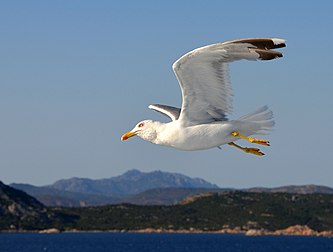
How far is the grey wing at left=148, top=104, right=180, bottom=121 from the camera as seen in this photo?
24.6m

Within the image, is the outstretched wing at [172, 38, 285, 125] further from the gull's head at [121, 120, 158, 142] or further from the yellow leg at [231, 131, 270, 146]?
the yellow leg at [231, 131, 270, 146]

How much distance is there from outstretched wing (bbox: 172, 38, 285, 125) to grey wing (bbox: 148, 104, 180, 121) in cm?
306

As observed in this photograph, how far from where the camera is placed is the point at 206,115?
69.7 ft

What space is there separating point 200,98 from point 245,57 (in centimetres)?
278

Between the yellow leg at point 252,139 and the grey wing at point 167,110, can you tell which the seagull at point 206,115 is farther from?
the grey wing at point 167,110

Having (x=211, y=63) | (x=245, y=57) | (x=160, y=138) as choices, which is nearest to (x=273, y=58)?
(x=245, y=57)

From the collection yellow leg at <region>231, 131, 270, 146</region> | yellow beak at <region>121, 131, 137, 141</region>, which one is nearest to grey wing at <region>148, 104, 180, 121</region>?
yellow beak at <region>121, 131, 137, 141</region>

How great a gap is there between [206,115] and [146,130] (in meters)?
1.60

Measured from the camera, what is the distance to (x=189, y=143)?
2003 cm

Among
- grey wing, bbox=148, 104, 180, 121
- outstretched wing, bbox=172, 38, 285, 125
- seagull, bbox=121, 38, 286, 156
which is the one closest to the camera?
outstretched wing, bbox=172, 38, 285, 125

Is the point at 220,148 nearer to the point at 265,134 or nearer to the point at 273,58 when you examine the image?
the point at 265,134

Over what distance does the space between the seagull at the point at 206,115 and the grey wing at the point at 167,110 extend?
9.25ft

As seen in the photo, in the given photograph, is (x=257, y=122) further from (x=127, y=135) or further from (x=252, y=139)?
(x=127, y=135)

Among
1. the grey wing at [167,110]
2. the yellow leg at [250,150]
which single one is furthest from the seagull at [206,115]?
the grey wing at [167,110]
